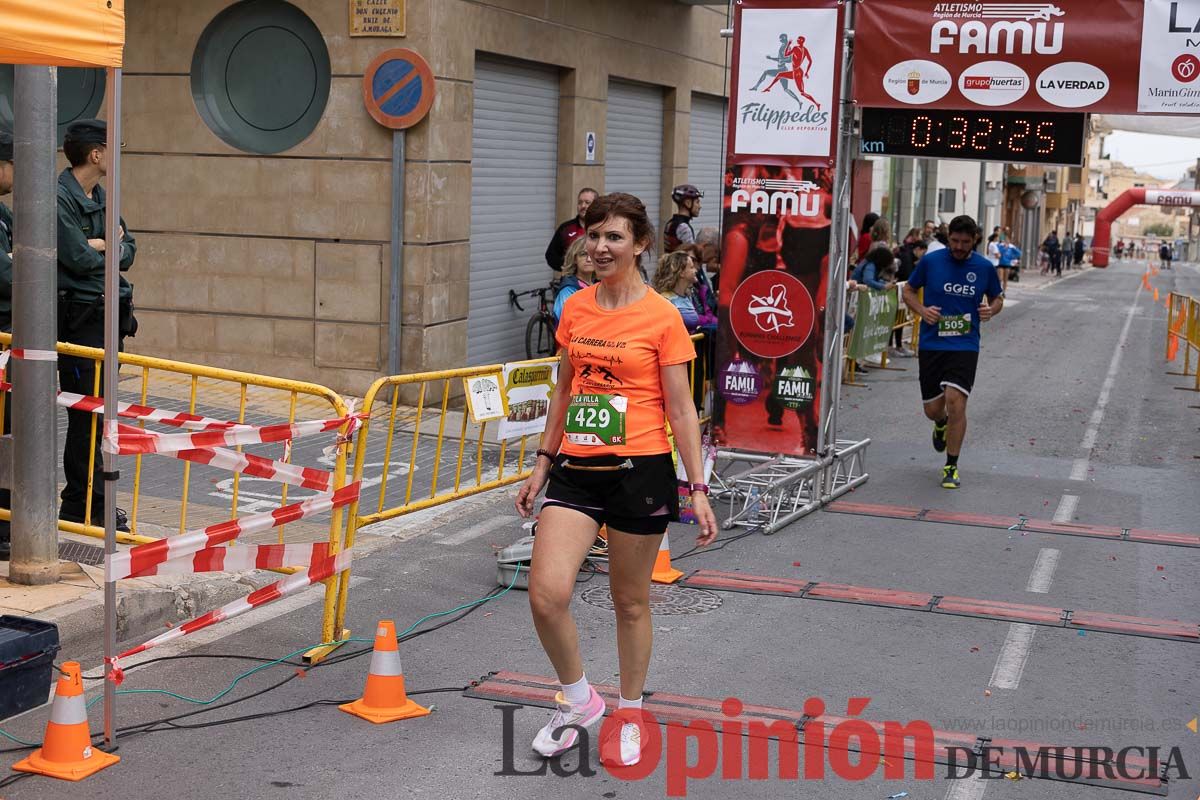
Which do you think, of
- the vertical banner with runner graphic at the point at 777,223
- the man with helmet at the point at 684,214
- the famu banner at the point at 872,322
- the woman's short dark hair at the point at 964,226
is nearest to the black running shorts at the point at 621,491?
the vertical banner with runner graphic at the point at 777,223

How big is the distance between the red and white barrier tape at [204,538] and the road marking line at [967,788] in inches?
113

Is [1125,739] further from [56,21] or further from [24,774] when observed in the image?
[56,21]

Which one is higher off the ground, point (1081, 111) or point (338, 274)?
point (1081, 111)

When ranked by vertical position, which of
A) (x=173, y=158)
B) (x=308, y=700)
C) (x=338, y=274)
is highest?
(x=173, y=158)

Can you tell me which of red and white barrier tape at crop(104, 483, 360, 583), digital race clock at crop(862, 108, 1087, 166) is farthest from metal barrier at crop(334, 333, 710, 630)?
digital race clock at crop(862, 108, 1087, 166)

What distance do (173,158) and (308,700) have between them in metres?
9.57

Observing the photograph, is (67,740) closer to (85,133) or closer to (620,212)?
(620,212)

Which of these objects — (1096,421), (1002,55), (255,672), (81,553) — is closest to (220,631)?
(255,672)

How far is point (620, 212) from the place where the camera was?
17.4 ft

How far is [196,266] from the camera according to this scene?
1423 centimetres

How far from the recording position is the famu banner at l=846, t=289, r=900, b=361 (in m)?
17.9

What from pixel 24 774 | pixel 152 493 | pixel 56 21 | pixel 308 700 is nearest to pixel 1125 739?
pixel 308 700

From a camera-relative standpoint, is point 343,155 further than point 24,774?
Yes

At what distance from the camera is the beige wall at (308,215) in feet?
44.4
